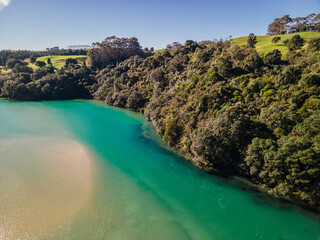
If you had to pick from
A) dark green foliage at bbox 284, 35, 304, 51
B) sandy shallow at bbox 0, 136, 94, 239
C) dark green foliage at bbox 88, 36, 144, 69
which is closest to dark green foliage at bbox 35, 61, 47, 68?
dark green foliage at bbox 88, 36, 144, 69

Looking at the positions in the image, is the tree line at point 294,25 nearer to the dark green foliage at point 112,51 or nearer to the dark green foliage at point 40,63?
the dark green foliage at point 112,51

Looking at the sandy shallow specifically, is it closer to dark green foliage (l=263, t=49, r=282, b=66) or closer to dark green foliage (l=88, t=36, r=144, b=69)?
dark green foliage (l=263, t=49, r=282, b=66)

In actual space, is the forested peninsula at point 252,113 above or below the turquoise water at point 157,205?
above

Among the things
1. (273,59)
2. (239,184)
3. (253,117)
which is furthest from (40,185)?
(273,59)

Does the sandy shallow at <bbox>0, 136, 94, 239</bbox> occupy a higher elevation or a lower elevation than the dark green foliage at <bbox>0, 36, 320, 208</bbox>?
lower

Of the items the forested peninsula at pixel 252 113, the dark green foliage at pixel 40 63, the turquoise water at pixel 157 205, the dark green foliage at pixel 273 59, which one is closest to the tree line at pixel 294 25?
the forested peninsula at pixel 252 113

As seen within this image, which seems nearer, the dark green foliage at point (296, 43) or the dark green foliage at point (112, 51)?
the dark green foliage at point (296, 43)
